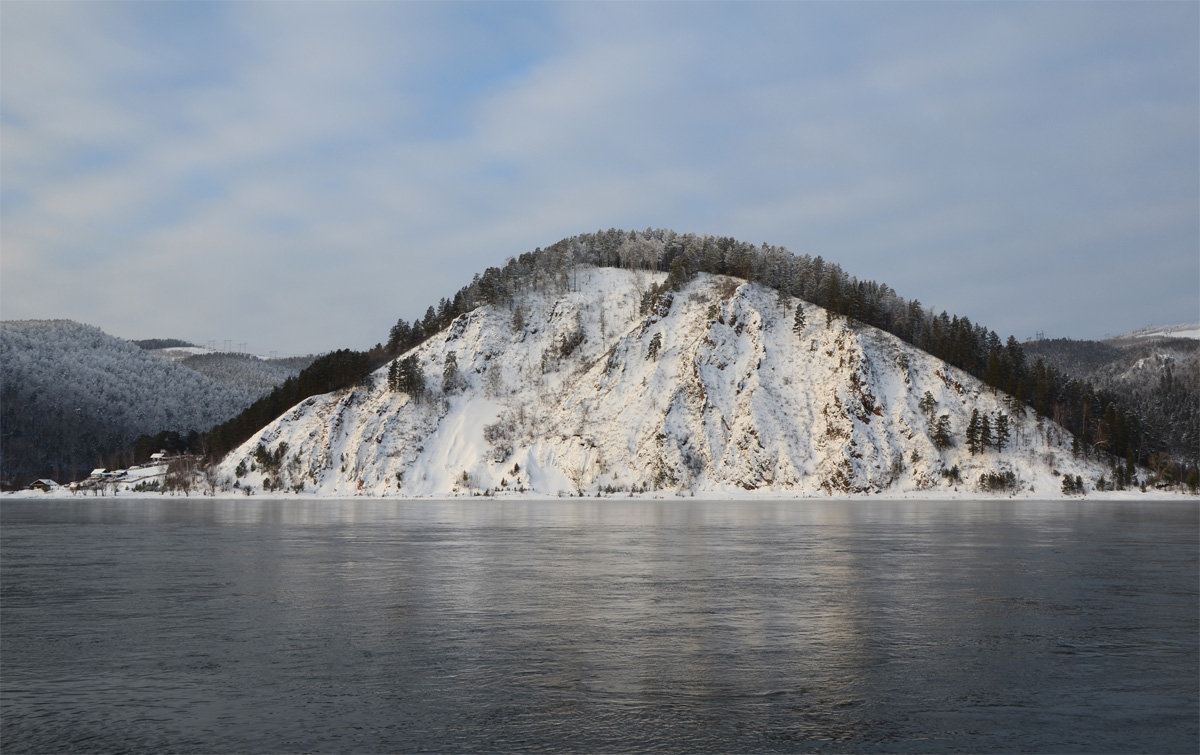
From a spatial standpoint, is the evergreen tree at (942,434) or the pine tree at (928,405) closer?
the evergreen tree at (942,434)

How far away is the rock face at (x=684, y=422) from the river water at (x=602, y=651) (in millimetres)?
106153

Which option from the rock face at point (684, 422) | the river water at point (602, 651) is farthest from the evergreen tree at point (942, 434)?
the river water at point (602, 651)

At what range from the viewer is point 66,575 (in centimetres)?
3866

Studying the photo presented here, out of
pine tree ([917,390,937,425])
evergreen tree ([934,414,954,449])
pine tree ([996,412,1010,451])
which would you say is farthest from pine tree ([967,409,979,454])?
pine tree ([917,390,937,425])

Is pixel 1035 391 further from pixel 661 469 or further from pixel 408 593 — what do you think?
pixel 408 593

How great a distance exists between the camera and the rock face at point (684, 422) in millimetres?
150750

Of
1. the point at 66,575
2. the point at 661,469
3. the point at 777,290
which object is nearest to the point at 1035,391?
the point at 777,290

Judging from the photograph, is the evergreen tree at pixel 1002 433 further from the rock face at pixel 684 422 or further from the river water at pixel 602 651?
the river water at pixel 602 651

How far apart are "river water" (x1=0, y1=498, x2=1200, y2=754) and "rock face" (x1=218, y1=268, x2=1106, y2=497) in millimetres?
106153

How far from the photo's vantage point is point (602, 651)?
880 inches

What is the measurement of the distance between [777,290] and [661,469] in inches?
2230

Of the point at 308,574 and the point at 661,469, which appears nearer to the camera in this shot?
the point at 308,574

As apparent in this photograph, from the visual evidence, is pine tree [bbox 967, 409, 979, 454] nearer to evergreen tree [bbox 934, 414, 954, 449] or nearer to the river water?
evergreen tree [bbox 934, 414, 954, 449]

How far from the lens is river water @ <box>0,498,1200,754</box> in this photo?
16.1 m
